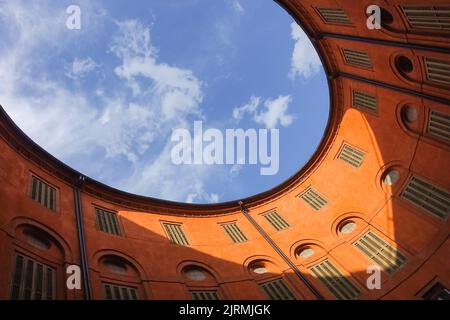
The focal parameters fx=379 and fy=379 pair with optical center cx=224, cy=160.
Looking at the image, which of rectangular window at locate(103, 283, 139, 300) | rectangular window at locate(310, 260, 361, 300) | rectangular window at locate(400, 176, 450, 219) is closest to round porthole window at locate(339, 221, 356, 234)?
rectangular window at locate(310, 260, 361, 300)

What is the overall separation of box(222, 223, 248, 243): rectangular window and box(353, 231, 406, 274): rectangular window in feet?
17.8

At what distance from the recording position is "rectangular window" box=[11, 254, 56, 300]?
10.6 metres

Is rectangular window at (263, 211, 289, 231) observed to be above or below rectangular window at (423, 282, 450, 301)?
above

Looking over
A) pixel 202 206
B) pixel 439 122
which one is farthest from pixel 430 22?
pixel 202 206

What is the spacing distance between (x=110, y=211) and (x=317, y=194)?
1078cm

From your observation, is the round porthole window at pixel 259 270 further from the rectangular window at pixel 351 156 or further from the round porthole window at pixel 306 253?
the rectangular window at pixel 351 156

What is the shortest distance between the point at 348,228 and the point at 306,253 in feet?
7.72

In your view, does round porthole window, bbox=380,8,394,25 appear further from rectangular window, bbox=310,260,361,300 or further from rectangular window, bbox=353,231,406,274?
→ rectangular window, bbox=310,260,361,300

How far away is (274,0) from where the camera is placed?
17641 mm

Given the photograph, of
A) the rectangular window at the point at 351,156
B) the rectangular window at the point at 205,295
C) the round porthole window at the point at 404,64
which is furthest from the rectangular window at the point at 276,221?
the round porthole window at the point at 404,64
